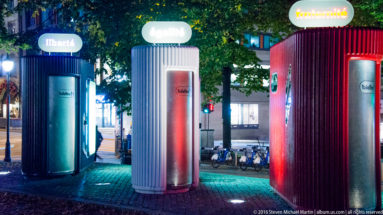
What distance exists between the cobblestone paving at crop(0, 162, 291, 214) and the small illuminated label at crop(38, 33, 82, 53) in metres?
3.63

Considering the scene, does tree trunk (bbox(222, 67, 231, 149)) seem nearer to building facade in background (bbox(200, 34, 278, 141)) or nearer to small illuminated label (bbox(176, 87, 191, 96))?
small illuminated label (bbox(176, 87, 191, 96))

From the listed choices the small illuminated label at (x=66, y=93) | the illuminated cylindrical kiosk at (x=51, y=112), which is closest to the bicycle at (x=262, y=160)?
the illuminated cylindrical kiosk at (x=51, y=112)

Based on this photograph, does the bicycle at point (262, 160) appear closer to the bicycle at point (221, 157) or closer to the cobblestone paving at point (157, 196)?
the bicycle at point (221, 157)

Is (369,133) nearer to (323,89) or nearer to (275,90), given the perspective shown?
(323,89)

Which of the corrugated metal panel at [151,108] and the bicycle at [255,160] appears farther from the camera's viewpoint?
the bicycle at [255,160]

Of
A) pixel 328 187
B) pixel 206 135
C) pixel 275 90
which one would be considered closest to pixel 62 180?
pixel 275 90

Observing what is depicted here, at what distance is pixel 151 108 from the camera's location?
10258mm

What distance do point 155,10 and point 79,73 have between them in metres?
4.27

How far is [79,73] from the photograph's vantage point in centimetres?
1311

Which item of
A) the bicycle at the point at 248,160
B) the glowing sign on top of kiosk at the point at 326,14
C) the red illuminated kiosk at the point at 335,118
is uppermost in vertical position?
the glowing sign on top of kiosk at the point at 326,14

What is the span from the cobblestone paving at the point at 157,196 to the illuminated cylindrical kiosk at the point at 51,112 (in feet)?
1.65

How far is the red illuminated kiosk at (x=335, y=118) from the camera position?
7918mm

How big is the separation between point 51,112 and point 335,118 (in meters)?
7.90

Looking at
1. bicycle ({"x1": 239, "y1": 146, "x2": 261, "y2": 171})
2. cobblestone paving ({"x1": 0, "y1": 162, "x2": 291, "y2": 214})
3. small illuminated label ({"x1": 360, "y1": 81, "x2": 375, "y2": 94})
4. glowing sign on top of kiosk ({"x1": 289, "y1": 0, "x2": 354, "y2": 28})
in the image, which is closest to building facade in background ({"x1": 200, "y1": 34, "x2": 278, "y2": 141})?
bicycle ({"x1": 239, "y1": 146, "x2": 261, "y2": 171})
